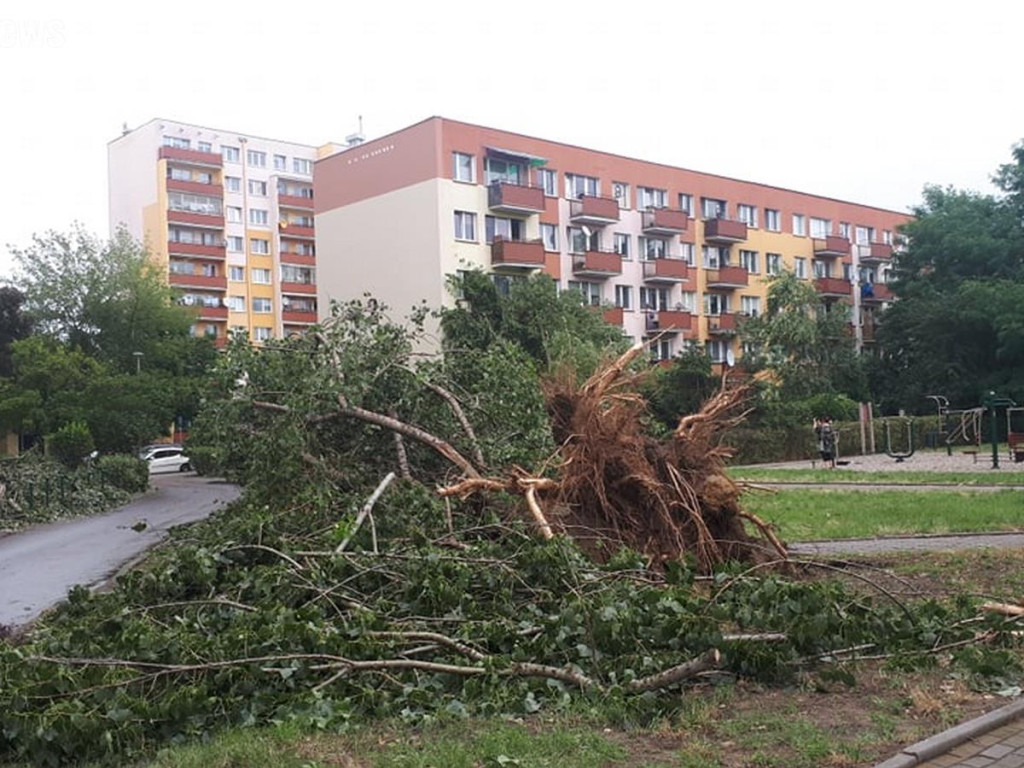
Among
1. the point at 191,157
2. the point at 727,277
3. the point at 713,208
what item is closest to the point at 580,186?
the point at 713,208

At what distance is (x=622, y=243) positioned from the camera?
57719mm

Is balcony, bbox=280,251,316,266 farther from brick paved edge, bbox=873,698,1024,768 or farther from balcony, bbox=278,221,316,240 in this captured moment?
brick paved edge, bbox=873,698,1024,768

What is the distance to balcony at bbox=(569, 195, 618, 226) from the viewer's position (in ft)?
178

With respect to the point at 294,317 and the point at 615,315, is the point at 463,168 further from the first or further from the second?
the point at 294,317

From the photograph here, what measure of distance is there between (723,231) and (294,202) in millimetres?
36195

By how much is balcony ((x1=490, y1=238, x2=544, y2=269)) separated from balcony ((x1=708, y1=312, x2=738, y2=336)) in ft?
46.7

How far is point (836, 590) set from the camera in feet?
22.2

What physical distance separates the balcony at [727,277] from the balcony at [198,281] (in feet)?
123

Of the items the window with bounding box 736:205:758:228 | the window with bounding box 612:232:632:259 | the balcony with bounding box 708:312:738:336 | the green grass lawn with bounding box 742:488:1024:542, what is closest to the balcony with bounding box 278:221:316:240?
the window with bounding box 612:232:632:259

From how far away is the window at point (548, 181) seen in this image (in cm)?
5356

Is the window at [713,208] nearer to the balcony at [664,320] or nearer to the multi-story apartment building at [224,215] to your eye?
the balcony at [664,320]

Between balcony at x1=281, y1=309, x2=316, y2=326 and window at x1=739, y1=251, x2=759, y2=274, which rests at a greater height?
window at x1=739, y1=251, x2=759, y2=274

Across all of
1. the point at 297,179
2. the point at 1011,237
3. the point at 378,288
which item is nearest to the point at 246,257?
the point at 297,179

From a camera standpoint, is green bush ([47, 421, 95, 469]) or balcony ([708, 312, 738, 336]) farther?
balcony ([708, 312, 738, 336])
